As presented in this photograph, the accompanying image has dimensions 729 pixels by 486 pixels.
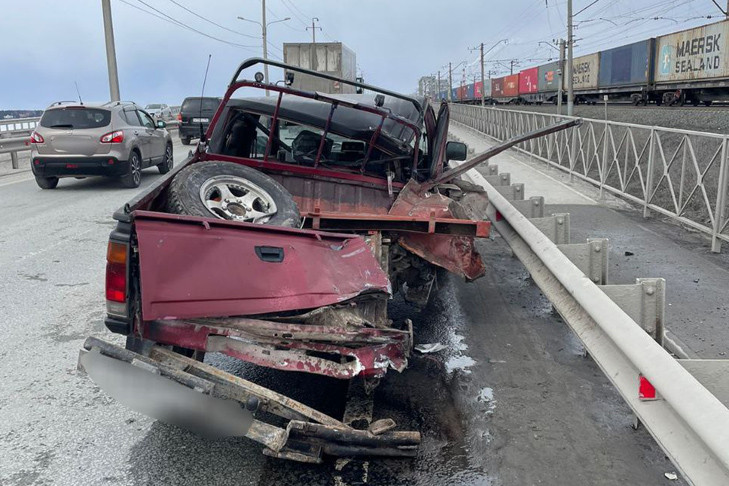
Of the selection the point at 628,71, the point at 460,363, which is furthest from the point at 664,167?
the point at 628,71

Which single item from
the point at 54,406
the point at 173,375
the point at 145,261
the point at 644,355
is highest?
the point at 145,261

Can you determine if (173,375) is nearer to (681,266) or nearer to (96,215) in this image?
(681,266)

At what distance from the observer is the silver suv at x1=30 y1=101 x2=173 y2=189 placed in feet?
46.1

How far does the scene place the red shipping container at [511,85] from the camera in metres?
65.1

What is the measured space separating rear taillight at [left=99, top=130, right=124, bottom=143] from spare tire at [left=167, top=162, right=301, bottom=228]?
10155 mm

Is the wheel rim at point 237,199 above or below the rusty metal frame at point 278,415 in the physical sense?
above

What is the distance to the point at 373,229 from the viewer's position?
193 inches

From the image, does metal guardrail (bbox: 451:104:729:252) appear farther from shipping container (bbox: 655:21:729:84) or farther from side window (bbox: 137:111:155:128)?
shipping container (bbox: 655:21:729:84)

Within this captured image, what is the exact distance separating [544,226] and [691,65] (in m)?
29.8

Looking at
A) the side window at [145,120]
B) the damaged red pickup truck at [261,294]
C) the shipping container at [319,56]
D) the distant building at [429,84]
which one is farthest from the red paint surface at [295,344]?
the distant building at [429,84]

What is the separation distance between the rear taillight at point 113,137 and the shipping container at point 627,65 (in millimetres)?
29884

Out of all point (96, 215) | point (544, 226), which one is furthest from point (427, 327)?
point (96, 215)

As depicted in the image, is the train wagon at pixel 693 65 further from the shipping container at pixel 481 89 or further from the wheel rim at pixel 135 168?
the shipping container at pixel 481 89

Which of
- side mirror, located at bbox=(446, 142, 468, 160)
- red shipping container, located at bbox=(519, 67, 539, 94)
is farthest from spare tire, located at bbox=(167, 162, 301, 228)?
red shipping container, located at bbox=(519, 67, 539, 94)
